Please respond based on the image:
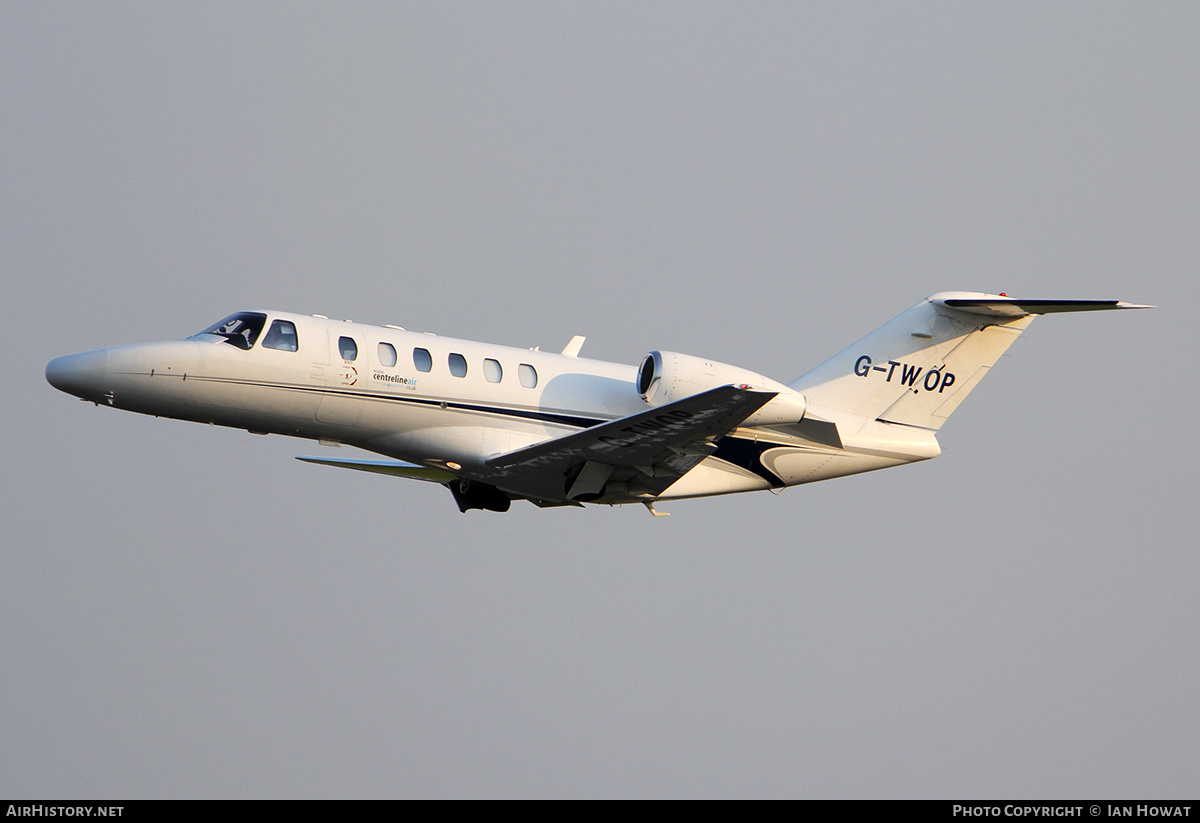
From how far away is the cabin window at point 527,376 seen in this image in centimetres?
1947

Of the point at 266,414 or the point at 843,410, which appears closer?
the point at 266,414

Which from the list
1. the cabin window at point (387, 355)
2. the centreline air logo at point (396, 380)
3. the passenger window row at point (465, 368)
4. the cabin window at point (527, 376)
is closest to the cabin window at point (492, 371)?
the passenger window row at point (465, 368)

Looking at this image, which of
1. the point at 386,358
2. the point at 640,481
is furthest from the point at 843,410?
Answer: the point at 386,358

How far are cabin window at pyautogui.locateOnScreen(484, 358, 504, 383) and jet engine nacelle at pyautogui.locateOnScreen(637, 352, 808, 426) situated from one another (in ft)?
7.65

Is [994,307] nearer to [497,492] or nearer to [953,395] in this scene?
[953,395]

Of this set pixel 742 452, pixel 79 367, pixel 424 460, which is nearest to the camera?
pixel 79 367

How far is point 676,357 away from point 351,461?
707cm

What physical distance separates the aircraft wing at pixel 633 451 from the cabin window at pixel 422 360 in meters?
1.68

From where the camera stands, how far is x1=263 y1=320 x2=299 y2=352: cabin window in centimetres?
1836

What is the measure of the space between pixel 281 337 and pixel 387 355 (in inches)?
61.8

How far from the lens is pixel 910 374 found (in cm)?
Answer: 2166

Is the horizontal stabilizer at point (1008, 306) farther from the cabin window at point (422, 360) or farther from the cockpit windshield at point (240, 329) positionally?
the cockpit windshield at point (240, 329)

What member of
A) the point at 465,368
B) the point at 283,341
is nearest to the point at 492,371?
the point at 465,368

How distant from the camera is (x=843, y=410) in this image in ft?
70.4
